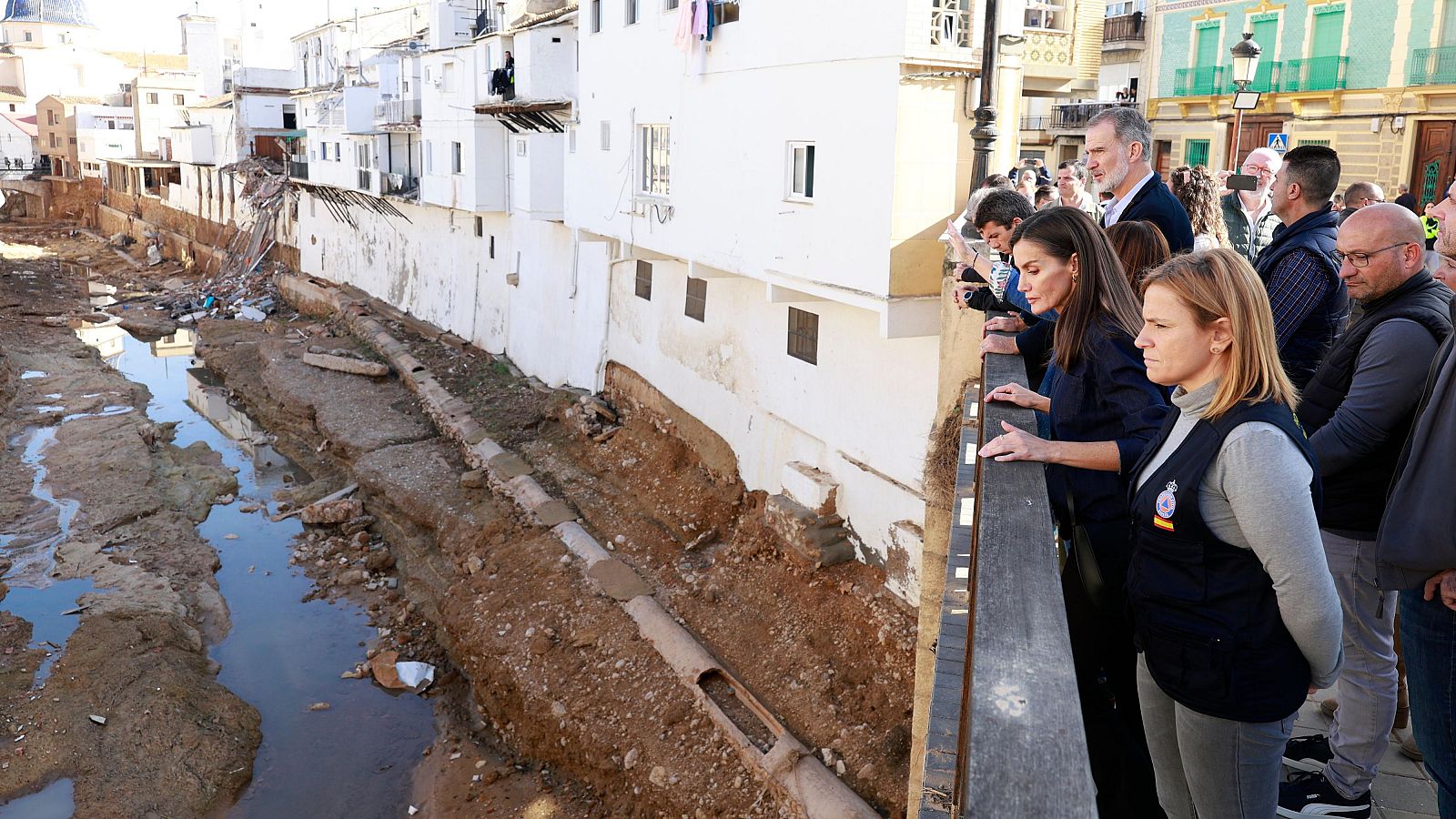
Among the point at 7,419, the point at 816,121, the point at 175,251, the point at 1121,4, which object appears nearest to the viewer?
the point at 816,121

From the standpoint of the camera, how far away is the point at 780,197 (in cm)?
1193

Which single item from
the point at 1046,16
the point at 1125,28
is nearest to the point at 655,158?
the point at 1046,16

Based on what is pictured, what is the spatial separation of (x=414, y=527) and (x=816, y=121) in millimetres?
10161

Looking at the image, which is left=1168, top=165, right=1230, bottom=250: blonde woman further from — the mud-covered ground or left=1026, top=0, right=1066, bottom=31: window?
the mud-covered ground

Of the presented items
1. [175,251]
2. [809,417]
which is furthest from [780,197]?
[175,251]

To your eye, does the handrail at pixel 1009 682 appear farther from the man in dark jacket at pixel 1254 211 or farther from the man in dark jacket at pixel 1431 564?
the man in dark jacket at pixel 1254 211

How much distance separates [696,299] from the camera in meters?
16.2

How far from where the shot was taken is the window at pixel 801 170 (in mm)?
11547

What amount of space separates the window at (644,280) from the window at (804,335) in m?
4.42

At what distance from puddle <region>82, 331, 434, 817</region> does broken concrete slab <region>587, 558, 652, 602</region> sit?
2.66 metres

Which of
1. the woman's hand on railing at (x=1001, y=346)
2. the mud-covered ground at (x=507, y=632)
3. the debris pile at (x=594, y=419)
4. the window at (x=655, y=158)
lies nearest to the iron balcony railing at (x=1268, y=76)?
the window at (x=655, y=158)

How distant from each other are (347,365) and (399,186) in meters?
5.52

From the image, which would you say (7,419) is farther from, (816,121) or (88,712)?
(816,121)

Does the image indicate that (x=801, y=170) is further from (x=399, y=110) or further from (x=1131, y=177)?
(x=399, y=110)
